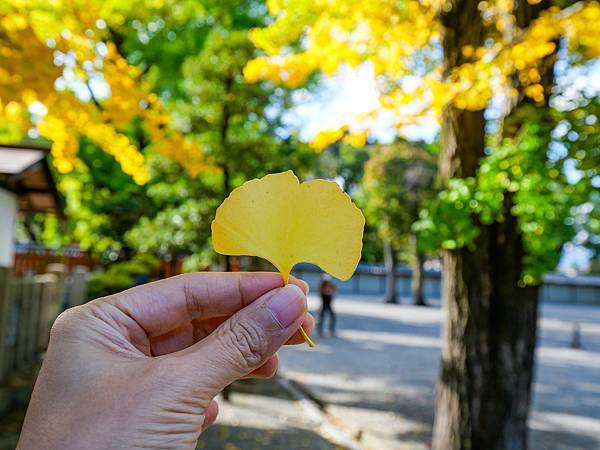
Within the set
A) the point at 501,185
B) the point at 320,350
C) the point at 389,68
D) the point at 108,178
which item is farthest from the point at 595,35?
the point at 108,178

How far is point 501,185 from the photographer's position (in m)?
3.06

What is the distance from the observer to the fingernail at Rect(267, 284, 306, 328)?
0.99 metres

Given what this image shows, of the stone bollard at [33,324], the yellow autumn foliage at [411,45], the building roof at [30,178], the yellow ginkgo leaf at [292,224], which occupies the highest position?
the yellow autumn foliage at [411,45]

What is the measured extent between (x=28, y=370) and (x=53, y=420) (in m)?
5.36

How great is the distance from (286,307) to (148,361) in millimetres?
287

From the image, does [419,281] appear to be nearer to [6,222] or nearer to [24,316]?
[6,222]

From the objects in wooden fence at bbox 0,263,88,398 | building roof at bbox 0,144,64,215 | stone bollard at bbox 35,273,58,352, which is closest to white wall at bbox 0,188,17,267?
building roof at bbox 0,144,64,215

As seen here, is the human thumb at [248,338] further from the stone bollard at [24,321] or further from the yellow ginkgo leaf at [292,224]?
the stone bollard at [24,321]

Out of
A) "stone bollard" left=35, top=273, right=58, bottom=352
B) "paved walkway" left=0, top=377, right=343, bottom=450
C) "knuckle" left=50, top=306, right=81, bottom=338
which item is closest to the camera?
"knuckle" left=50, top=306, right=81, bottom=338

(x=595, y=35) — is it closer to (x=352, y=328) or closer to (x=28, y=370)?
(x=28, y=370)

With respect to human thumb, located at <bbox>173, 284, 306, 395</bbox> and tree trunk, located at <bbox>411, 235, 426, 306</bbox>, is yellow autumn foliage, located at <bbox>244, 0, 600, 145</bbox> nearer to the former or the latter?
human thumb, located at <bbox>173, 284, 306, 395</bbox>

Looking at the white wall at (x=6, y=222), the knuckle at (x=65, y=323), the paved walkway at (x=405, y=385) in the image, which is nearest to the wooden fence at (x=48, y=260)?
the white wall at (x=6, y=222)

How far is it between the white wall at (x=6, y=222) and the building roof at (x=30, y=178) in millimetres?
162

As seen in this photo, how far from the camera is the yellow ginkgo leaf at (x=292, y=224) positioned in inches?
34.9
